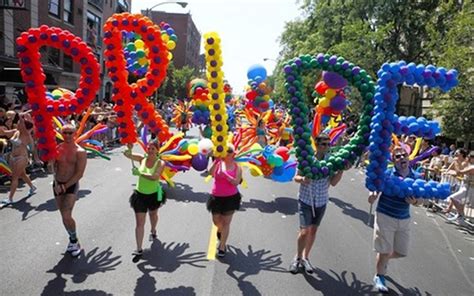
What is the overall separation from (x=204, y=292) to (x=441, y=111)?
40.4 ft

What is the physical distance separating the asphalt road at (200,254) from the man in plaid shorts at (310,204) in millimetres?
192

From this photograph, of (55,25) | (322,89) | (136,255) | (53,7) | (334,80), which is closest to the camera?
(136,255)

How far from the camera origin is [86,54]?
482cm

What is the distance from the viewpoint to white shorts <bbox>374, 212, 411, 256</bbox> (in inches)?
173

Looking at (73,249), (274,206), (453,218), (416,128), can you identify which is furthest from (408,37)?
(73,249)

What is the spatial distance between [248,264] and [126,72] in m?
3.09

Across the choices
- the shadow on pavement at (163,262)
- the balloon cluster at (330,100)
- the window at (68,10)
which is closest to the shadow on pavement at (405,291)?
the balloon cluster at (330,100)

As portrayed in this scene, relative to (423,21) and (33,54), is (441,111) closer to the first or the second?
(423,21)

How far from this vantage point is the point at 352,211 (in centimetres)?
827

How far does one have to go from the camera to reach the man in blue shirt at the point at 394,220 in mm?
4391

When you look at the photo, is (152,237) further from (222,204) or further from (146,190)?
(222,204)

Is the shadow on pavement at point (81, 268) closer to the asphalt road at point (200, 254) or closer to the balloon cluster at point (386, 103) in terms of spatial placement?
the asphalt road at point (200, 254)

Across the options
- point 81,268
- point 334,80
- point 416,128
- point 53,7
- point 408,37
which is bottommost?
point 81,268

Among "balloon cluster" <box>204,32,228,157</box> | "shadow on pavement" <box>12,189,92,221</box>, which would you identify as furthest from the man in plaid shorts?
"shadow on pavement" <box>12,189,92,221</box>
